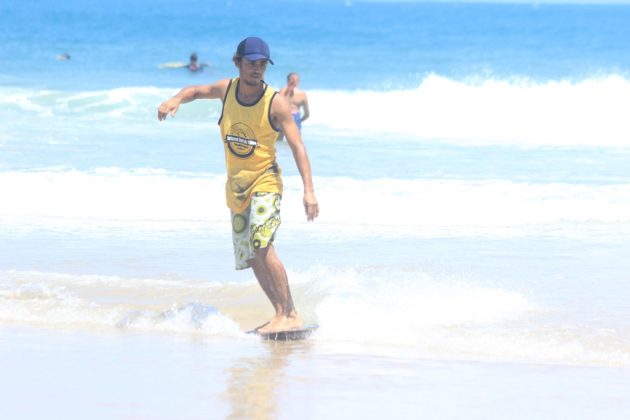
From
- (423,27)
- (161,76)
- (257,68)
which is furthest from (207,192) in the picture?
(423,27)

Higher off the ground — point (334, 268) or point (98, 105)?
point (98, 105)

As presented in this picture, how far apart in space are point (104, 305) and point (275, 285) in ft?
4.01

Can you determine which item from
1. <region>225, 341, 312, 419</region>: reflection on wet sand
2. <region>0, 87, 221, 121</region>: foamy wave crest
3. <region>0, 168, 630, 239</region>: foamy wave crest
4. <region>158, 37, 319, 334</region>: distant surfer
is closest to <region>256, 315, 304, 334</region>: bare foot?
<region>225, 341, 312, 419</region>: reflection on wet sand

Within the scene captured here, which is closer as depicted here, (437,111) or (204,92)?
(204,92)

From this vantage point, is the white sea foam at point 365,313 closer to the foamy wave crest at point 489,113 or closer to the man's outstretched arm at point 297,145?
the man's outstretched arm at point 297,145

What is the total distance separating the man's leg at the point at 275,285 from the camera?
6004mm

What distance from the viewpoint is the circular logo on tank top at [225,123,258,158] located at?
19.3 feet

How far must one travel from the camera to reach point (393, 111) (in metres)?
22.5

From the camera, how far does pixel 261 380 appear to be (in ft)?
16.7

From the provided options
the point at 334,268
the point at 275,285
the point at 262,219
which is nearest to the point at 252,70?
the point at 262,219

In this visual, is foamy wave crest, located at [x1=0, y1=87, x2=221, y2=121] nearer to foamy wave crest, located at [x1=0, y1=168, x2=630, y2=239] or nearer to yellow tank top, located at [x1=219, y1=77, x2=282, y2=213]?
foamy wave crest, located at [x1=0, y1=168, x2=630, y2=239]

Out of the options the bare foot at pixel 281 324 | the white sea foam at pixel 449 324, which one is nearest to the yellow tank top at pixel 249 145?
the bare foot at pixel 281 324

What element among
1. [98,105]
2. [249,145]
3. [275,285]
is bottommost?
[275,285]

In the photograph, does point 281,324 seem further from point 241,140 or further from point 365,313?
point 241,140
